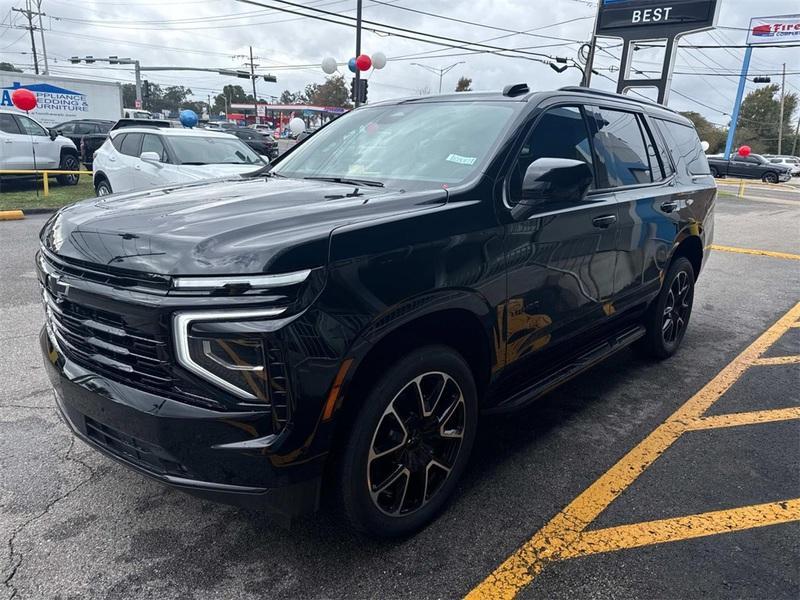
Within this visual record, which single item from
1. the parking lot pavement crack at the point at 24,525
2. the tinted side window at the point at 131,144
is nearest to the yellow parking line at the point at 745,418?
the parking lot pavement crack at the point at 24,525

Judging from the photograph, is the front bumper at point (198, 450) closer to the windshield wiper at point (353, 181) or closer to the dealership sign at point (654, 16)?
the windshield wiper at point (353, 181)

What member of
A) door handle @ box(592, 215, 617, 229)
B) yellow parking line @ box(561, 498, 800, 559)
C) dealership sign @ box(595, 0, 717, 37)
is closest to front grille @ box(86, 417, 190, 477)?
yellow parking line @ box(561, 498, 800, 559)

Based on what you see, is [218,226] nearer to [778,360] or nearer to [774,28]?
[778,360]

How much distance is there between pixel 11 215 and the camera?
35.0 ft

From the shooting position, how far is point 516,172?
2.84m

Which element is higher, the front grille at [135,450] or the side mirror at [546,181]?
the side mirror at [546,181]

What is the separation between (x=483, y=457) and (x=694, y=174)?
3.12m

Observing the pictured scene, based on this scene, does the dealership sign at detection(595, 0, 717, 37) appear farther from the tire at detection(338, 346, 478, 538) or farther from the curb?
the tire at detection(338, 346, 478, 538)

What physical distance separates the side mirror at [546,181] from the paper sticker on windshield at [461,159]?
265mm

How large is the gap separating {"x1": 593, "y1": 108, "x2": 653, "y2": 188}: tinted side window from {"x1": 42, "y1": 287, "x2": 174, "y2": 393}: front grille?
2.68 metres

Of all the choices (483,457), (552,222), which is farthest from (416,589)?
(552,222)

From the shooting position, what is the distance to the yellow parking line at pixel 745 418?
12.3 ft

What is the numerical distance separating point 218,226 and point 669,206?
132 inches

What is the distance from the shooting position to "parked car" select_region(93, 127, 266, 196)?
891 centimetres
